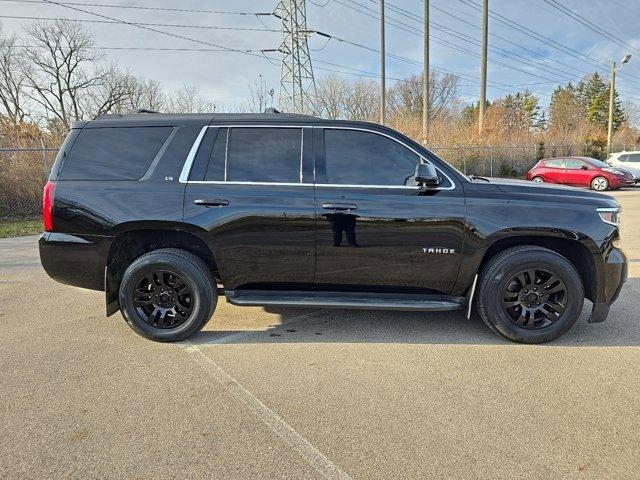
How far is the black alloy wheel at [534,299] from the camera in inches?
141

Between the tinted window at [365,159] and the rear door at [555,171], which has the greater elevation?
the rear door at [555,171]

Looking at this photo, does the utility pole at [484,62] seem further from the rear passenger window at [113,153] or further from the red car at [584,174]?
the rear passenger window at [113,153]

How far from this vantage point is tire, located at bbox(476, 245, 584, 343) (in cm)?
354

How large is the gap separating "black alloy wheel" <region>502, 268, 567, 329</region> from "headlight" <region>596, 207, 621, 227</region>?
0.68m

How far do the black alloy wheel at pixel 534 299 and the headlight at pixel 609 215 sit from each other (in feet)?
2.23

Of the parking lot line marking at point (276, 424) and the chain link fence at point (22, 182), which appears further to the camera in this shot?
the chain link fence at point (22, 182)

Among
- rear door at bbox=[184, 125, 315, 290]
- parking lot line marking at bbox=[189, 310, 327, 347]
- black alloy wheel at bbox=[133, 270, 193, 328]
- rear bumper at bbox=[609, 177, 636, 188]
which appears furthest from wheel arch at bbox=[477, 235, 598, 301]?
rear bumper at bbox=[609, 177, 636, 188]

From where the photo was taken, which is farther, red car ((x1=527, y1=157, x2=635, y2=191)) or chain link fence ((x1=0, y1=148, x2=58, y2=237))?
red car ((x1=527, y1=157, x2=635, y2=191))

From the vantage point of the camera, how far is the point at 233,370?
323 cm

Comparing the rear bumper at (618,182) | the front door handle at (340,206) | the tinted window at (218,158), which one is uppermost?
the rear bumper at (618,182)

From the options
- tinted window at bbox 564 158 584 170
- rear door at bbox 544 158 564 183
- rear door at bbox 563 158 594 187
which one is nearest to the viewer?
rear door at bbox 563 158 594 187

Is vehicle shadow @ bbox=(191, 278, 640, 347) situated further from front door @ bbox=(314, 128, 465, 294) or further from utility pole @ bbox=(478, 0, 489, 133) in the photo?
utility pole @ bbox=(478, 0, 489, 133)

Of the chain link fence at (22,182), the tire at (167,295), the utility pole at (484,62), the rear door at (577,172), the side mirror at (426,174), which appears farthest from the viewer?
→ the utility pole at (484,62)

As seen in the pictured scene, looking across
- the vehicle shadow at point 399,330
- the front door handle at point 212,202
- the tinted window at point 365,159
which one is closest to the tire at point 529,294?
the vehicle shadow at point 399,330
